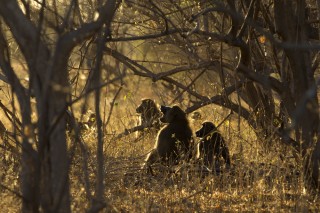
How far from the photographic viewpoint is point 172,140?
29.1ft

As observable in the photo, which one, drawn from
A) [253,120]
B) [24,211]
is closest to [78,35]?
[24,211]

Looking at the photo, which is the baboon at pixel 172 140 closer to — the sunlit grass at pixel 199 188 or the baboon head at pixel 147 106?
the sunlit grass at pixel 199 188

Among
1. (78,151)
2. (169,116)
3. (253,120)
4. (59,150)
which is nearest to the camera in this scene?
(59,150)

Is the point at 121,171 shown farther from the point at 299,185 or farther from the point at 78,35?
the point at 78,35

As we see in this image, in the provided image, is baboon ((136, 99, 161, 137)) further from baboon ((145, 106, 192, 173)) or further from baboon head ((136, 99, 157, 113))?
baboon ((145, 106, 192, 173))

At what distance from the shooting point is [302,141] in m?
5.65

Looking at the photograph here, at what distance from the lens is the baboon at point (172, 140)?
26.7 ft

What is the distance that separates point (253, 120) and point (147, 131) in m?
2.57

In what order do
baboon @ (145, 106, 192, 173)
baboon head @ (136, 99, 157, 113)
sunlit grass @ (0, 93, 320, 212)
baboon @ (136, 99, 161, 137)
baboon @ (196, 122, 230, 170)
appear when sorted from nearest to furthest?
sunlit grass @ (0, 93, 320, 212)
baboon @ (196, 122, 230, 170)
baboon @ (145, 106, 192, 173)
baboon @ (136, 99, 161, 137)
baboon head @ (136, 99, 157, 113)

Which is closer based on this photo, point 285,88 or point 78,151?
point 285,88

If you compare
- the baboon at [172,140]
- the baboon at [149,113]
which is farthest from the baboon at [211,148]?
the baboon at [149,113]

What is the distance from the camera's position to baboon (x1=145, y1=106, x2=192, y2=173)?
8.13 meters

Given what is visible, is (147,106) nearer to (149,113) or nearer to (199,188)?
(149,113)

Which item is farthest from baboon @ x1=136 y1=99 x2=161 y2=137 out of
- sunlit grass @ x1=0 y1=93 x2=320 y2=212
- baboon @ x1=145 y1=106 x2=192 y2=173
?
sunlit grass @ x1=0 y1=93 x2=320 y2=212
